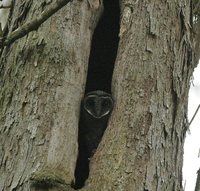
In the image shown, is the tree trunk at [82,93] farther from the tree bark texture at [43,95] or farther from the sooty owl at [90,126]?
the sooty owl at [90,126]

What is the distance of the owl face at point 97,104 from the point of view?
3.28 meters

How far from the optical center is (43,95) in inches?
109

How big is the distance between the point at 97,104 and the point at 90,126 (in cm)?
22

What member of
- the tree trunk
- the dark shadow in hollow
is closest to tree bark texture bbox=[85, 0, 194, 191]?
the tree trunk

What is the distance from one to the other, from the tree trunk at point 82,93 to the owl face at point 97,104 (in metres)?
0.30

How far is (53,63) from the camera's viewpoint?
2.86 m

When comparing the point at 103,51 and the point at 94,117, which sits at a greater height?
the point at 103,51

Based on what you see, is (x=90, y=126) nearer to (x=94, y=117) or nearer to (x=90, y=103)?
(x=94, y=117)

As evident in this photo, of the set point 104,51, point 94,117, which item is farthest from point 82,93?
point 104,51

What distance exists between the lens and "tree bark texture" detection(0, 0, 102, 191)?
2557 mm

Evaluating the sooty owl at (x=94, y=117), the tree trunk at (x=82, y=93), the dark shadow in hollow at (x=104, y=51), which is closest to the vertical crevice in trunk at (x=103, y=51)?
the dark shadow in hollow at (x=104, y=51)

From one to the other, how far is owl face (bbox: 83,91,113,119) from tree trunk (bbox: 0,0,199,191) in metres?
0.30

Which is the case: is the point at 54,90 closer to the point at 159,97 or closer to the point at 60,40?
the point at 60,40

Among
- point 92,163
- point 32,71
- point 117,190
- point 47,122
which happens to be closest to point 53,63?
point 32,71
